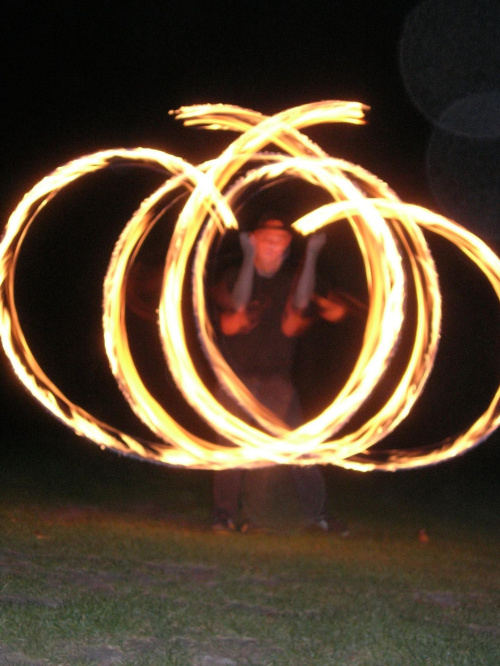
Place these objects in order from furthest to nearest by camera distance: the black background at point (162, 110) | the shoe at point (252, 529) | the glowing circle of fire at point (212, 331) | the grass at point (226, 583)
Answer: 1. the black background at point (162, 110)
2. the shoe at point (252, 529)
3. the glowing circle of fire at point (212, 331)
4. the grass at point (226, 583)

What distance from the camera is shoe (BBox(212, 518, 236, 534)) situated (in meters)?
7.41

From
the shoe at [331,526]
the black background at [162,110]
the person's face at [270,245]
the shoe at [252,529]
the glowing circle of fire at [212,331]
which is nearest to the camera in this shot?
the glowing circle of fire at [212,331]

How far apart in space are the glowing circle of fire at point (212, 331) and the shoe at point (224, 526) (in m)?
0.49

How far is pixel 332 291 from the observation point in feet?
24.5

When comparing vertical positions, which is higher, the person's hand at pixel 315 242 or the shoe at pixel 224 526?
the person's hand at pixel 315 242

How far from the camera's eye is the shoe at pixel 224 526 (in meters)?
7.41

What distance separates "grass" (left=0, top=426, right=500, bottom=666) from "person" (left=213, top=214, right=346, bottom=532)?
814 mm

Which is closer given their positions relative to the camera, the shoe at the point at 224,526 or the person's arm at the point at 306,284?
the person's arm at the point at 306,284

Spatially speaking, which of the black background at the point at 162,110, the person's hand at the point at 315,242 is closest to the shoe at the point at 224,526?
the person's hand at the point at 315,242

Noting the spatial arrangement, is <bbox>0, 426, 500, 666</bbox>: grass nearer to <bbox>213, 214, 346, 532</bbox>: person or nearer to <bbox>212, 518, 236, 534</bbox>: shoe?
<bbox>212, 518, 236, 534</bbox>: shoe

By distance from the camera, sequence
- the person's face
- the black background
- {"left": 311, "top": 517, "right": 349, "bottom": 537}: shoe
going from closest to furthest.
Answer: the person's face, {"left": 311, "top": 517, "right": 349, "bottom": 537}: shoe, the black background

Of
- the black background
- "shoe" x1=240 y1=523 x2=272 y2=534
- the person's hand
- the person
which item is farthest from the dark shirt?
the black background

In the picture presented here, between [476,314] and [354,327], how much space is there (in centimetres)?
150

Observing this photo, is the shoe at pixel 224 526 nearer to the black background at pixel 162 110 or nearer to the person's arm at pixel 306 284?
the person's arm at pixel 306 284
